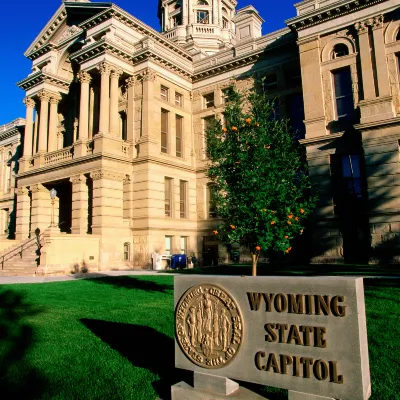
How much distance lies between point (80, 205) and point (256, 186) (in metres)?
19.3

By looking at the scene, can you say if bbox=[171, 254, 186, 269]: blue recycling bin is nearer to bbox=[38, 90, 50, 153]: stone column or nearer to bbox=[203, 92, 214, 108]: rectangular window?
bbox=[203, 92, 214, 108]: rectangular window

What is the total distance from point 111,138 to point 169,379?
2300 centimetres

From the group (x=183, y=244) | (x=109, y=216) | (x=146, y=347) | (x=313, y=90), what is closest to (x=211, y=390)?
(x=146, y=347)

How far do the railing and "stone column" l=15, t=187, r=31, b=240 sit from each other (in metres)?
3.58

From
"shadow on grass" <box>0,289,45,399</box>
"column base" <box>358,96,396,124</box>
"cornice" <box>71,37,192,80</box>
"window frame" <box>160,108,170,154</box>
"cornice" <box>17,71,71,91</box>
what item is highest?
"cornice" <box>17,71,71,91</box>

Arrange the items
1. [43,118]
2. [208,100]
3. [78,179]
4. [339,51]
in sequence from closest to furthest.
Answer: [339,51] → [78,179] → [43,118] → [208,100]

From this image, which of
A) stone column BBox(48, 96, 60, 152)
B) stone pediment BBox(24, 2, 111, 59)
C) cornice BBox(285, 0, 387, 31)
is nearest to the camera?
cornice BBox(285, 0, 387, 31)

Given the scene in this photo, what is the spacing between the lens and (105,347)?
6492mm

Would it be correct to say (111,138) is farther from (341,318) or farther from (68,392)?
(341,318)

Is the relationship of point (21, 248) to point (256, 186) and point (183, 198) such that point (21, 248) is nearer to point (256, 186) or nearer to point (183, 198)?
point (183, 198)

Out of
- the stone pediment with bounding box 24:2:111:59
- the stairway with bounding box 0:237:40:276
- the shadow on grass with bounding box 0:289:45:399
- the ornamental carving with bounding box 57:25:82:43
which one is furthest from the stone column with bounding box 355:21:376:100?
the stairway with bounding box 0:237:40:276

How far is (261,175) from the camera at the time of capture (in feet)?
33.6

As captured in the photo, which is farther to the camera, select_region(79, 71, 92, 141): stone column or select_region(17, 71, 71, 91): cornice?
select_region(17, 71, 71, 91): cornice

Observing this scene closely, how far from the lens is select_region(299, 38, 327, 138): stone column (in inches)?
911
